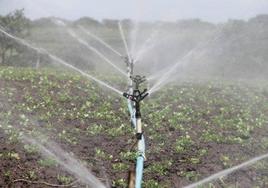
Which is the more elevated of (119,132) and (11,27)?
(11,27)

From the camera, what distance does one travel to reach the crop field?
16781 mm

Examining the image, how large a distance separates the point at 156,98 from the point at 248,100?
572 centimetres

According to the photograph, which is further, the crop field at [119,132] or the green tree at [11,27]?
the green tree at [11,27]

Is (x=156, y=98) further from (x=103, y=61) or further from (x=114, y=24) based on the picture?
(x=114, y=24)

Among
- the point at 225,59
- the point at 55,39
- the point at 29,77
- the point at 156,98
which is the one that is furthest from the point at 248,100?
the point at 55,39

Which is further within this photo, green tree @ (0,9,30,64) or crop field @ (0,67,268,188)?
green tree @ (0,9,30,64)

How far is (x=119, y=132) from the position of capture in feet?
69.1

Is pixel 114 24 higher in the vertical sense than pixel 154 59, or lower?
higher

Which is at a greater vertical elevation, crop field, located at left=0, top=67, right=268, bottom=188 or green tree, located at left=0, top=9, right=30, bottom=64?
green tree, located at left=0, top=9, right=30, bottom=64

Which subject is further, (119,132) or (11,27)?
(11,27)

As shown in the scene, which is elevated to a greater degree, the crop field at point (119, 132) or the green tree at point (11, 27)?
the green tree at point (11, 27)

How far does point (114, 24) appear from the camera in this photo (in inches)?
3905

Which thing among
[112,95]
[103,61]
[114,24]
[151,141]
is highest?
[114,24]

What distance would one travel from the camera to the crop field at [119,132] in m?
16.8
